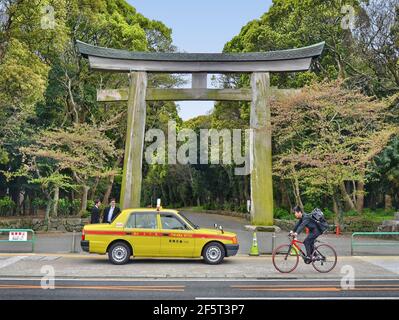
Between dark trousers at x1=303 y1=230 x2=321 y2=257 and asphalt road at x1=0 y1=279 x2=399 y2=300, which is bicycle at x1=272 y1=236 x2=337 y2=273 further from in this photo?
asphalt road at x1=0 y1=279 x2=399 y2=300

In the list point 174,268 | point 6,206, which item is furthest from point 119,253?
point 6,206

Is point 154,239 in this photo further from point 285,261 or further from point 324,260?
point 324,260

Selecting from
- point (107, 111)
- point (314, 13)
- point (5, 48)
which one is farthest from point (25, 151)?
point (314, 13)

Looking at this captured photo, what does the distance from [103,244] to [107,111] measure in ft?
82.1

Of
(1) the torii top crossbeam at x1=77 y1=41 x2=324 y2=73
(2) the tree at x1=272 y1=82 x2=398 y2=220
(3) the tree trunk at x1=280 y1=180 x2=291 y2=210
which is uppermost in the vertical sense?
(1) the torii top crossbeam at x1=77 y1=41 x2=324 y2=73

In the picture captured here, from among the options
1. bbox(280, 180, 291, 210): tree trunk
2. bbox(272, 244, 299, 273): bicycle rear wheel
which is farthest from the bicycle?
bbox(280, 180, 291, 210): tree trunk

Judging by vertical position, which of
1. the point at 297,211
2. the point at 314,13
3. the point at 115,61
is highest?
the point at 314,13

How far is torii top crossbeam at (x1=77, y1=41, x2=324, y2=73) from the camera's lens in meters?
24.5

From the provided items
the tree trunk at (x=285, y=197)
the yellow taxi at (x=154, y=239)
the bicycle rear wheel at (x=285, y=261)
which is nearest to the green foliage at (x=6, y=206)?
the tree trunk at (x=285, y=197)

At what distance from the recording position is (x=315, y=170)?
24641 mm

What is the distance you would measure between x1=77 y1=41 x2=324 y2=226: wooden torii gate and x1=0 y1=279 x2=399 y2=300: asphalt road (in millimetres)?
13193

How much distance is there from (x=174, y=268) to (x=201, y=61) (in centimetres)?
1406

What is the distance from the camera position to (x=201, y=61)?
24438mm

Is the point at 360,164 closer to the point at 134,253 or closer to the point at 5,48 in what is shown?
the point at 134,253
